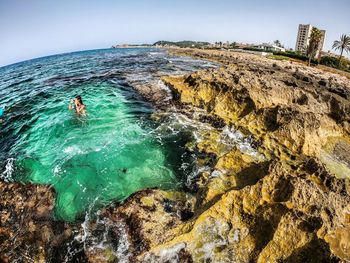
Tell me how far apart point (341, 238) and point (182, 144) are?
25.9 feet

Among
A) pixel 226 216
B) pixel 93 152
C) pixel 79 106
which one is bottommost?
pixel 93 152

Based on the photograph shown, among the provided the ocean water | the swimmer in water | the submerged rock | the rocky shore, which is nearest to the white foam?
the ocean water

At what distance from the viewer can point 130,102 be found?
1920 cm

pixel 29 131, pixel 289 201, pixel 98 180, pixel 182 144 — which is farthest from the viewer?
pixel 29 131

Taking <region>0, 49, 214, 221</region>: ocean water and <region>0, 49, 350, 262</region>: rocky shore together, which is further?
<region>0, 49, 214, 221</region>: ocean water

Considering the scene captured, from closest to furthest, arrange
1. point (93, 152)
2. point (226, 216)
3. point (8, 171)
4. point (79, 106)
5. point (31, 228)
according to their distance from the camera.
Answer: point (226, 216) → point (31, 228) → point (8, 171) → point (93, 152) → point (79, 106)

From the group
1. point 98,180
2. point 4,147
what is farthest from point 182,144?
point 4,147

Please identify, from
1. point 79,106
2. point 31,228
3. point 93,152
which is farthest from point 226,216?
point 79,106

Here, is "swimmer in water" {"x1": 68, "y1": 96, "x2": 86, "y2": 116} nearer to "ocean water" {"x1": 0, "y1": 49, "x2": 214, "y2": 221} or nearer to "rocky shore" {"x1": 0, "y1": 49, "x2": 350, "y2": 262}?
"ocean water" {"x1": 0, "y1": 49, "x2": 214, "y2": 221}

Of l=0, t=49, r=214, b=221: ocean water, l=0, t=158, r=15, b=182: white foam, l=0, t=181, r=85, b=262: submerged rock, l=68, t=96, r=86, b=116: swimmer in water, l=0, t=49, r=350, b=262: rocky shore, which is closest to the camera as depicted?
l=0, t=49, r=350, b=262: rocky shore

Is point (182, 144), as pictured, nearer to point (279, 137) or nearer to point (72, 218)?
point (279, 137)

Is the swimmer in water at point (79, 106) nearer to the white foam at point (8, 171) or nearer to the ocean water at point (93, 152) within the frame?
the ocean water at point (93, 152)

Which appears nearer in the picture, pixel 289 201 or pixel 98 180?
pixel 289 201

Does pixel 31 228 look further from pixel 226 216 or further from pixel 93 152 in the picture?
pixel 226 216
